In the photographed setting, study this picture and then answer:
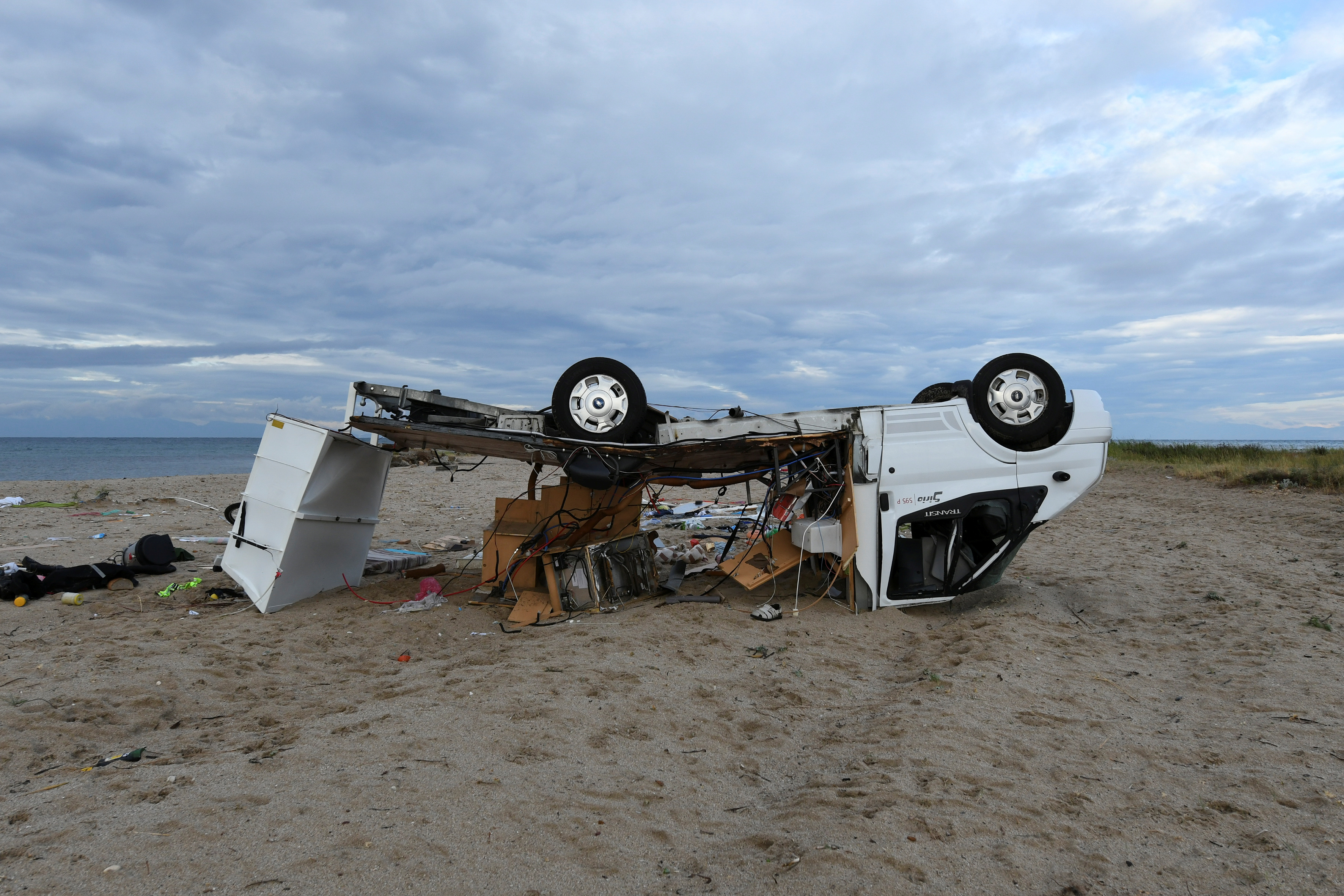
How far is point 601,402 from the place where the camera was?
6.85m

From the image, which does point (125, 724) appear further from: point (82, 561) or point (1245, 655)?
point (1245, 655)

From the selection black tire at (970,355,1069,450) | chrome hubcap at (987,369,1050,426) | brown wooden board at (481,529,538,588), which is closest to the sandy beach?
brown wooden board at (481,529,538,588)

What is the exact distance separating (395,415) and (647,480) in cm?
266

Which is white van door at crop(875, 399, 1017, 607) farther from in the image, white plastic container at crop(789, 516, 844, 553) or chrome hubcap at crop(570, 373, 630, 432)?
chrome hubcap at crop(570, 373, 630, 432)

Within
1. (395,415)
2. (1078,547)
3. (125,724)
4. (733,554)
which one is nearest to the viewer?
(125,724)

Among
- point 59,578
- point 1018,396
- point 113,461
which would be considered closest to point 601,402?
point 1018,396

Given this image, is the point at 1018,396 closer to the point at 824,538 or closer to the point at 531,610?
the point at 824,538

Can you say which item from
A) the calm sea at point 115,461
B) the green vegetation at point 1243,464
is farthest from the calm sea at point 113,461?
the green vegetation at point 1243,464

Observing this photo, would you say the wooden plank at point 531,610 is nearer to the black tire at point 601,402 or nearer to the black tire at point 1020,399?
the black tire at point 601,402

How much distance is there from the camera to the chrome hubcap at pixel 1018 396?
22.7 feet

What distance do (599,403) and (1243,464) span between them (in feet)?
82.4

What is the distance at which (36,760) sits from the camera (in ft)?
12.9

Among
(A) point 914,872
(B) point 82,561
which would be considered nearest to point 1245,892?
(A) point 914,872

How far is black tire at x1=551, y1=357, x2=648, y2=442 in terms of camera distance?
6.79 m
